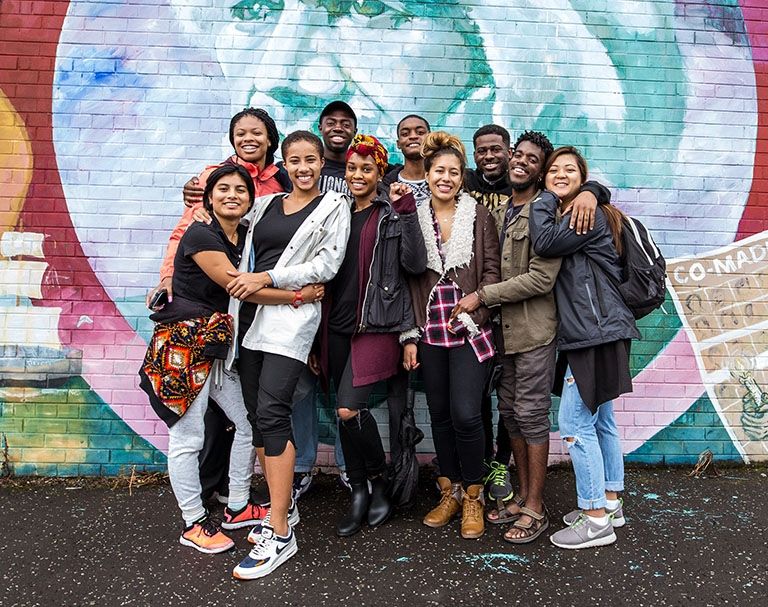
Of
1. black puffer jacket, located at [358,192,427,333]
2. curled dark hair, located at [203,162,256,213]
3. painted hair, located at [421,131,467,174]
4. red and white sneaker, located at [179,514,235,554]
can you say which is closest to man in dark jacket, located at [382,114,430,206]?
painted hair, located at [421,131,467,174]

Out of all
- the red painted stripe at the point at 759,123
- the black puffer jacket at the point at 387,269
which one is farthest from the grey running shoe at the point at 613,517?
the red painted stripe at the point at 759,123

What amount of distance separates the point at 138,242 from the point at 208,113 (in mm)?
1018

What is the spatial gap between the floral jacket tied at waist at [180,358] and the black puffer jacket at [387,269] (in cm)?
76

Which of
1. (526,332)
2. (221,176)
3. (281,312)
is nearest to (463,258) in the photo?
(526,332)

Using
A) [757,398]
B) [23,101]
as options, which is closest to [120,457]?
[23,101]

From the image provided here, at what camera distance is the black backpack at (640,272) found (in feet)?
9.98

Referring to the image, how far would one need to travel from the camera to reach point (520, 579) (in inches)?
110

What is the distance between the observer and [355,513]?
3305 millimetres

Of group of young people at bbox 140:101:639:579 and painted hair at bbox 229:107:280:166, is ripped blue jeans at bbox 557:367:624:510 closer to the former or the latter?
group of young people at bbox 140:101:639:579

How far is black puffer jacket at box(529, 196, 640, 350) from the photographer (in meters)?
3.01

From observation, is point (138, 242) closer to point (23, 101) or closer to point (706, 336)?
point (23, 101)

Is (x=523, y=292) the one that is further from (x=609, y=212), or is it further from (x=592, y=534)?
(x=592, y=534)

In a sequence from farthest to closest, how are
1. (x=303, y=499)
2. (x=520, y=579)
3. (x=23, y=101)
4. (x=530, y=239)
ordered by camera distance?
1. (x=23, y=101)
2. (x=303, y=499)
3. (x=530, y=239)
4. (x=520, y=579)

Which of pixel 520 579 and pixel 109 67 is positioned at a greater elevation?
pixel 109 67
